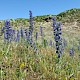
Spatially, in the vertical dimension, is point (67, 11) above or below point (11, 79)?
above

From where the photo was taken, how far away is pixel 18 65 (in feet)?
17.0

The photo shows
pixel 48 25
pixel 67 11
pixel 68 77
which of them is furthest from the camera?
pixel 67 11

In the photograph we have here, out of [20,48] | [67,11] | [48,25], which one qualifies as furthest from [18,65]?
[67,11]

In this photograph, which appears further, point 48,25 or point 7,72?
point 48,25

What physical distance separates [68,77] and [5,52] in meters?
1.53

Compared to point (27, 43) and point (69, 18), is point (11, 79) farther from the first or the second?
point (69, 18)

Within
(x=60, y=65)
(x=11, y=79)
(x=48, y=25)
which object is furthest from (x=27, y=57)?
(x=48, y=25)

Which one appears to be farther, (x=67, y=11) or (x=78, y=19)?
(x=67, y=11)

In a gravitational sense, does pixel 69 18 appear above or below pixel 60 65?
above

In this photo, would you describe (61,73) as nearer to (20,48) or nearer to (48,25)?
(20,48)

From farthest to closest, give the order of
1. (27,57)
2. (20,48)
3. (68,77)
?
(20,48)
(27,57)
(68,77)

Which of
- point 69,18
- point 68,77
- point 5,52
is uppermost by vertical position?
point 69,18

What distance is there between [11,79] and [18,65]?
2.37 ft

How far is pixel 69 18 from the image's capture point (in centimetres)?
2089
